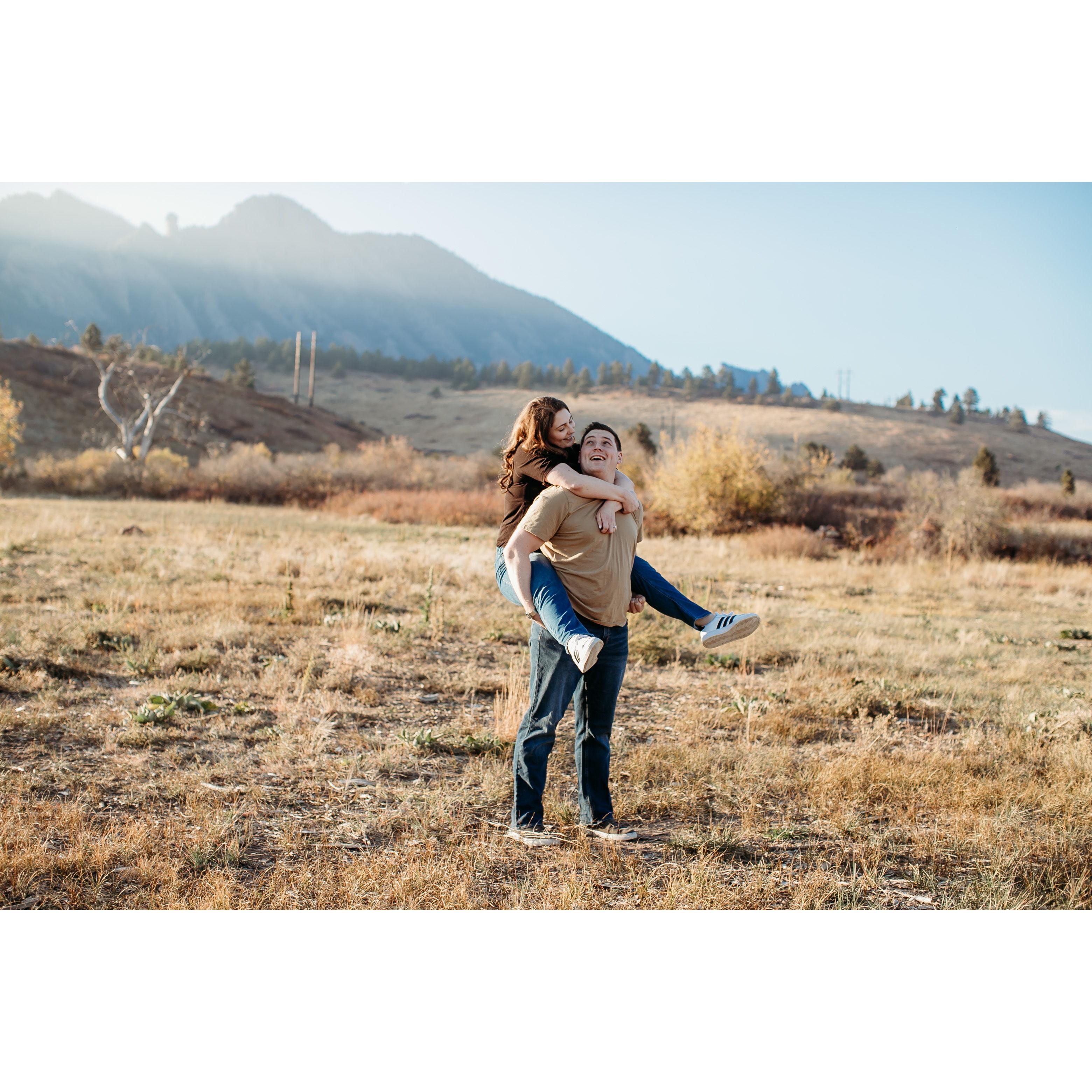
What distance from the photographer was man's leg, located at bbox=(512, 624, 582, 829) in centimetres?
358

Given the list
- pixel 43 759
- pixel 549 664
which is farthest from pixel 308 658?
pixel 549 664

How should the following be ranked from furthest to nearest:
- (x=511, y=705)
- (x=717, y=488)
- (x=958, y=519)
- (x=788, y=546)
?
(x=717, y=488) → (x=958, y=519) → (x=788, y=546) → (x=511, y=705)

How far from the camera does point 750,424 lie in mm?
73125

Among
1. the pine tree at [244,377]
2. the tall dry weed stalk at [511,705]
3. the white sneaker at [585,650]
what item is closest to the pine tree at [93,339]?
the pine tree at [244,377]

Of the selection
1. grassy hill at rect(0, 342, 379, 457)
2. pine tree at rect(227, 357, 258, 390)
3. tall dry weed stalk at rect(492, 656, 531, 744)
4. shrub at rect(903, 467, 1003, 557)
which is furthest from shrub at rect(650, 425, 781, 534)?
pine tree at rect(227, 357, 258, 390)

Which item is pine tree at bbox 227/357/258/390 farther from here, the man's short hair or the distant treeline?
the man's short hair

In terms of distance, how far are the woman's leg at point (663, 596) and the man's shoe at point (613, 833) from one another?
3.61ft

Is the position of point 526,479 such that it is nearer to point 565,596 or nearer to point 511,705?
point 565,596

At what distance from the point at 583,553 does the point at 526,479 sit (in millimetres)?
462

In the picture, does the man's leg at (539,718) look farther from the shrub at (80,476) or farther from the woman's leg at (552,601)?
the shrub at (80,476)

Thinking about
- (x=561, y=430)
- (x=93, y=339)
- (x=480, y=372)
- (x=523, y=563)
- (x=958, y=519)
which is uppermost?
(x=480, y=372)

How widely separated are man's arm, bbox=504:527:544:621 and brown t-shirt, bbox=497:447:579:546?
131 millimetres

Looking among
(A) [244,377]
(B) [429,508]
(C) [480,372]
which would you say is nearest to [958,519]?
(B) [429,508]

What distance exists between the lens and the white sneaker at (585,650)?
3098 millimetres
